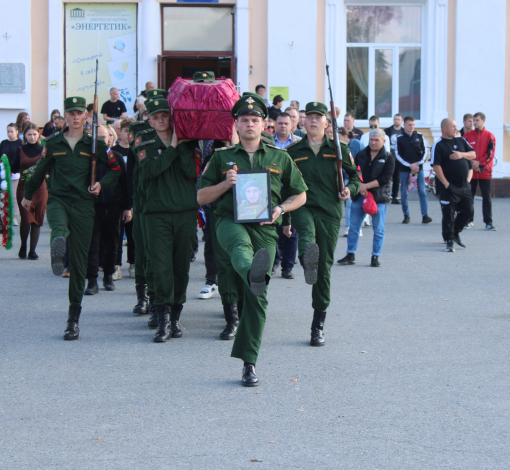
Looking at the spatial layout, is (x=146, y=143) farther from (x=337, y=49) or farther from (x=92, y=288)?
(x=337, y=49)

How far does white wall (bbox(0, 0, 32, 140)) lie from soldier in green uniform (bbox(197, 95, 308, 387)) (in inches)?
586

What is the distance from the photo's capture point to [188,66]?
2138 cm

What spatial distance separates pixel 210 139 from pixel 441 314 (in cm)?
299

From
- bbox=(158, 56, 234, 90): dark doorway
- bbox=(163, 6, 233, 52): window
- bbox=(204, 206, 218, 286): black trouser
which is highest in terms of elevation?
bbox=(163, 6, 233, 52): window

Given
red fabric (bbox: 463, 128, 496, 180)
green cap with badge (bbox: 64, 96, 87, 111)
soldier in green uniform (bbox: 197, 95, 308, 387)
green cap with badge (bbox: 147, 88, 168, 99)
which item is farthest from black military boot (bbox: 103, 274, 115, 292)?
red fabric (bbox: 463, 128, 496, 180)

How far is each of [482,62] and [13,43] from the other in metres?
11.8

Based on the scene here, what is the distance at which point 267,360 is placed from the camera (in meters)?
6.22

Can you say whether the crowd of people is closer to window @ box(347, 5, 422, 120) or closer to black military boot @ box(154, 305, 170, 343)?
black military boot @ box(154, 305, 170, 343)

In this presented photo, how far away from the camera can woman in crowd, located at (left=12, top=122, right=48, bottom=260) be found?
11882 millimetres

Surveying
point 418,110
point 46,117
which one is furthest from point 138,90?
point 418,110

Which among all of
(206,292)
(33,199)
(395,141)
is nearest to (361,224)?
(206,292)

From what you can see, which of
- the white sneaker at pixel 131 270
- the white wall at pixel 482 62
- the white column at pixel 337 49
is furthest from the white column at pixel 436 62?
the white sneaker at pixel 131 270

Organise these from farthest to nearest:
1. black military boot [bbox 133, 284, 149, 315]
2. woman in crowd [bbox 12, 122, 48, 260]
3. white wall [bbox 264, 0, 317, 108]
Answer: white wall [bbox 264, 0, 317, 108]
woman in crowd [bbox 12, 122, 48, 260]
black military boot [bbox 133, 284, 149, 315]

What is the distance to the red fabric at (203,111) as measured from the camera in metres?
6.50
